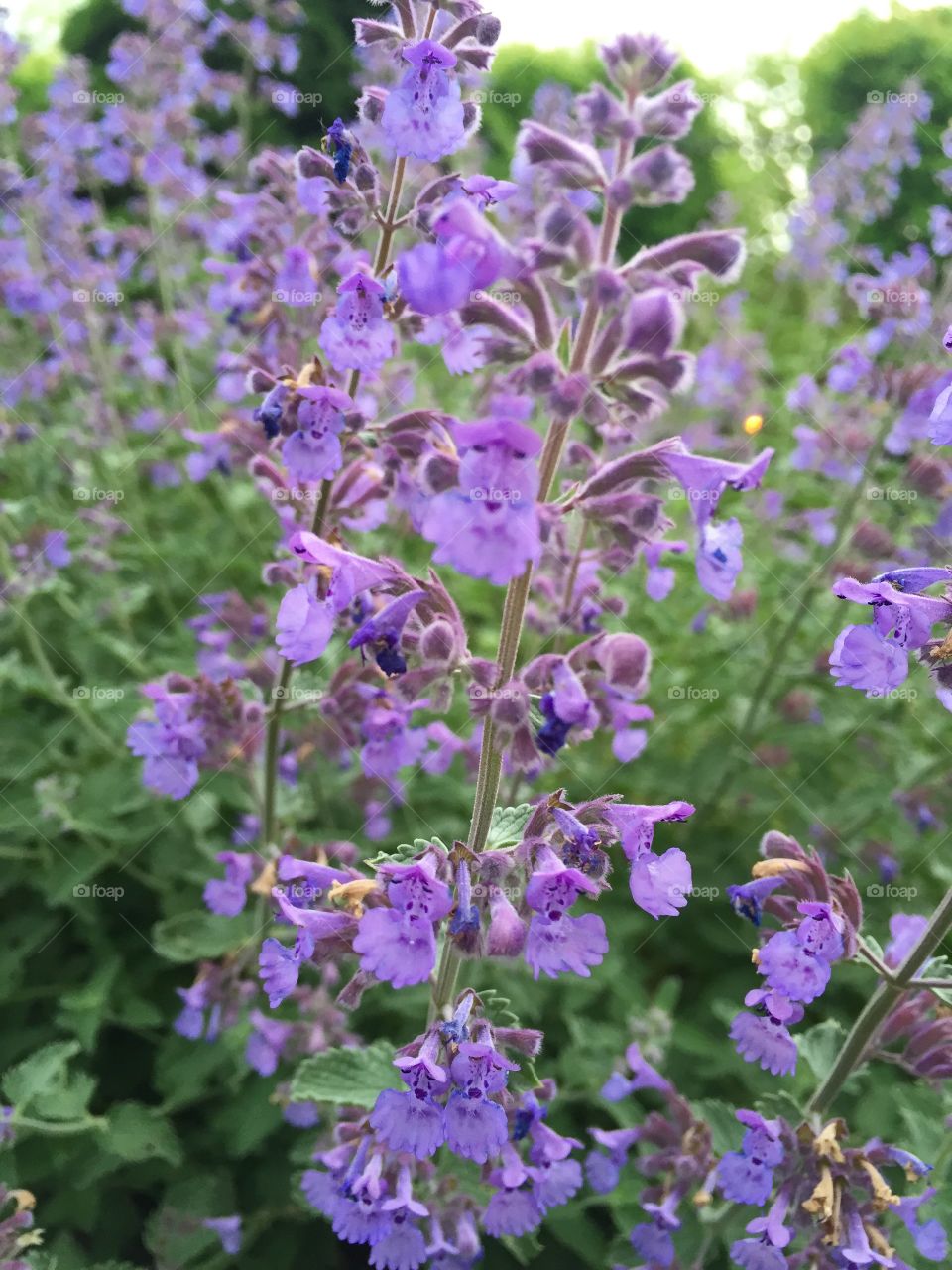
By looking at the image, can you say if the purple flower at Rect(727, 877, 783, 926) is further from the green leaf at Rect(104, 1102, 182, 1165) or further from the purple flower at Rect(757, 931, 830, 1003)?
the green leaf at Rect(104, 1102, 182, 1165)

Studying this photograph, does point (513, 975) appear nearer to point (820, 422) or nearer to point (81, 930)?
point (81, 930)

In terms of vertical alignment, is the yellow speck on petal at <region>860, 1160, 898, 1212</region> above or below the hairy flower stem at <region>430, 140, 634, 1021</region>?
below

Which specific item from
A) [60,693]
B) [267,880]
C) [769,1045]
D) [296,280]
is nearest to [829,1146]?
[769,1045]

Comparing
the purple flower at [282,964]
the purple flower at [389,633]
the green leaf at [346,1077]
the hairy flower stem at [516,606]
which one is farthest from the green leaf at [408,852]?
the green leaf at [346,1077]

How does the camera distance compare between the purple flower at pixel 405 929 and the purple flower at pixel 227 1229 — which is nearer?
the purple flower at pixel 405 929

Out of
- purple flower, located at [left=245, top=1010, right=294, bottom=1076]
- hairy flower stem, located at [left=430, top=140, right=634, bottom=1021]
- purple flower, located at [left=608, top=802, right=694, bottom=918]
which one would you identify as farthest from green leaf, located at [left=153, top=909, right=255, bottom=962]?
purple flower, located at [left=608, top=802, right=694, bottom=918]

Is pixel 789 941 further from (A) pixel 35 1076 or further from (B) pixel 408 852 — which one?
(A) pixel 35 1076

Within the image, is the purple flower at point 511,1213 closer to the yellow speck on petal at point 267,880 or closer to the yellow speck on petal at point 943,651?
the yellow speck on petal at point 267,880
